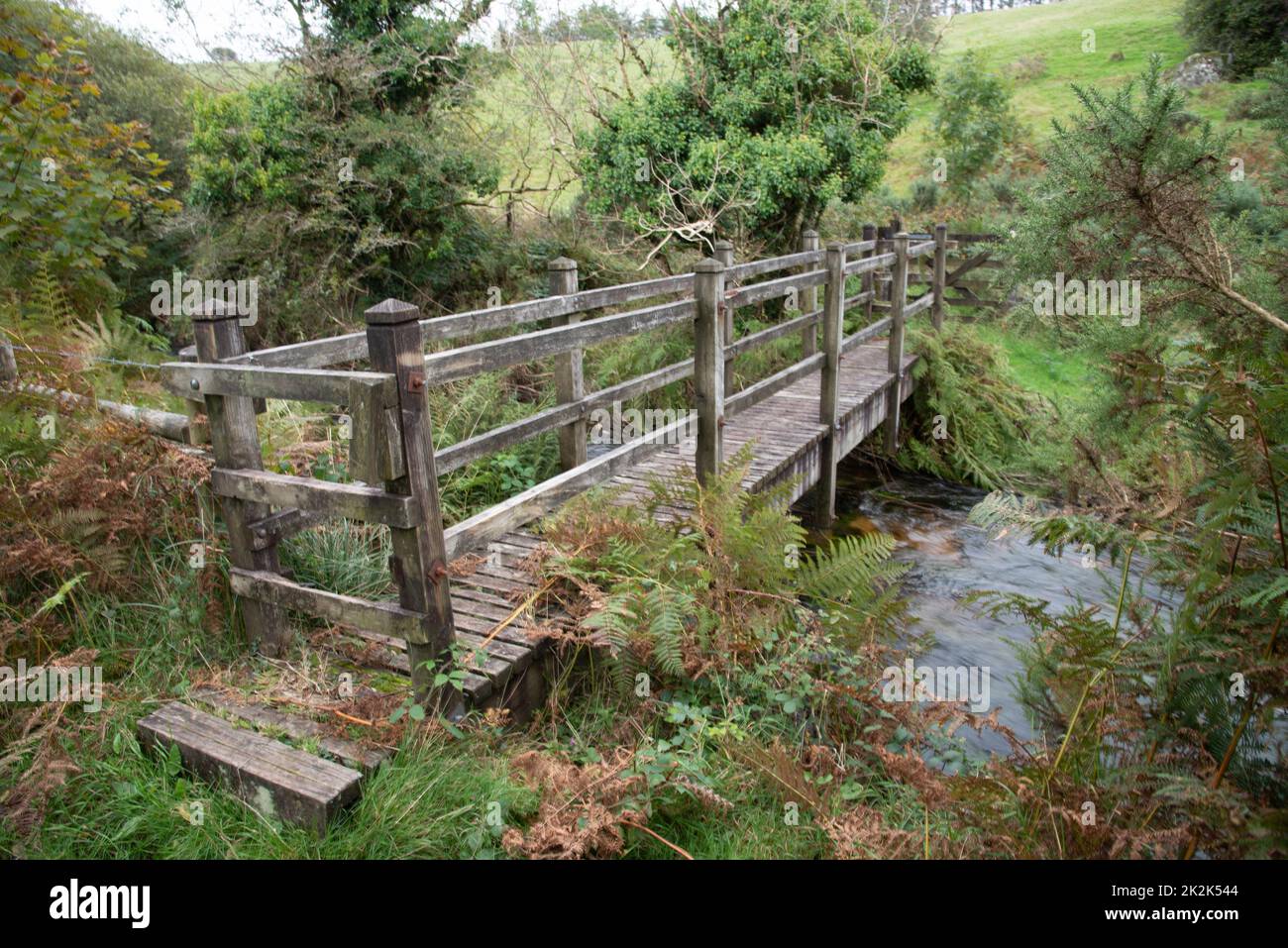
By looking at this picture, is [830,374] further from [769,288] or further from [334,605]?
[334,605]

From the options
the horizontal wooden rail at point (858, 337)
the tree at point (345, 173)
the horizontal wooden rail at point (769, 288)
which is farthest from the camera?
the tree at point (345, 173)

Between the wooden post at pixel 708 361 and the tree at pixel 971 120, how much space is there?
1850 centimetres

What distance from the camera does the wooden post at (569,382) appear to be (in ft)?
19.6

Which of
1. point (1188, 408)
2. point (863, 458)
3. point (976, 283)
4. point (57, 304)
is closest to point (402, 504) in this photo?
point (1188, 408)

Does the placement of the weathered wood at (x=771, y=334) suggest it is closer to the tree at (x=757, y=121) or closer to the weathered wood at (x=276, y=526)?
the tree at (x=757, y=121)

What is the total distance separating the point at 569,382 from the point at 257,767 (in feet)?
11.4

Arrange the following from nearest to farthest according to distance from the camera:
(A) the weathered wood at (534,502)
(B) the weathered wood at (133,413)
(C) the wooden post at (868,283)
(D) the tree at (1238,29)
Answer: (A) the weathered wood at (534,502)
(B) the weathered wood at (133,413)
(C) the wooden post at (868,283)
(D) the tree at (1238,29)

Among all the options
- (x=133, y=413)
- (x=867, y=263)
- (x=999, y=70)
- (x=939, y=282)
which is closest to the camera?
(x=133, y=413)

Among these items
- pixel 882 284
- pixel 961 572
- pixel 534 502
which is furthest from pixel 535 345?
pixel 882 284

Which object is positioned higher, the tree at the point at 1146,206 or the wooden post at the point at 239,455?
the tree at the point at 1146,206

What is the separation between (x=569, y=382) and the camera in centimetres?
600

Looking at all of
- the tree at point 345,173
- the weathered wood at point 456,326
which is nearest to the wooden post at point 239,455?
the weathered wood at point 456,326

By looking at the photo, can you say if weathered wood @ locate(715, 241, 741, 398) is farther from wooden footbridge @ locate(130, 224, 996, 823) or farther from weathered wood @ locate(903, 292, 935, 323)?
weathered wood @ locate(903, 292, 935, 323)

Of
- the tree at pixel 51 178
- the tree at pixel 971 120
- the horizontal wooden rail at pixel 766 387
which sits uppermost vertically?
the tree at pixel 971 120
